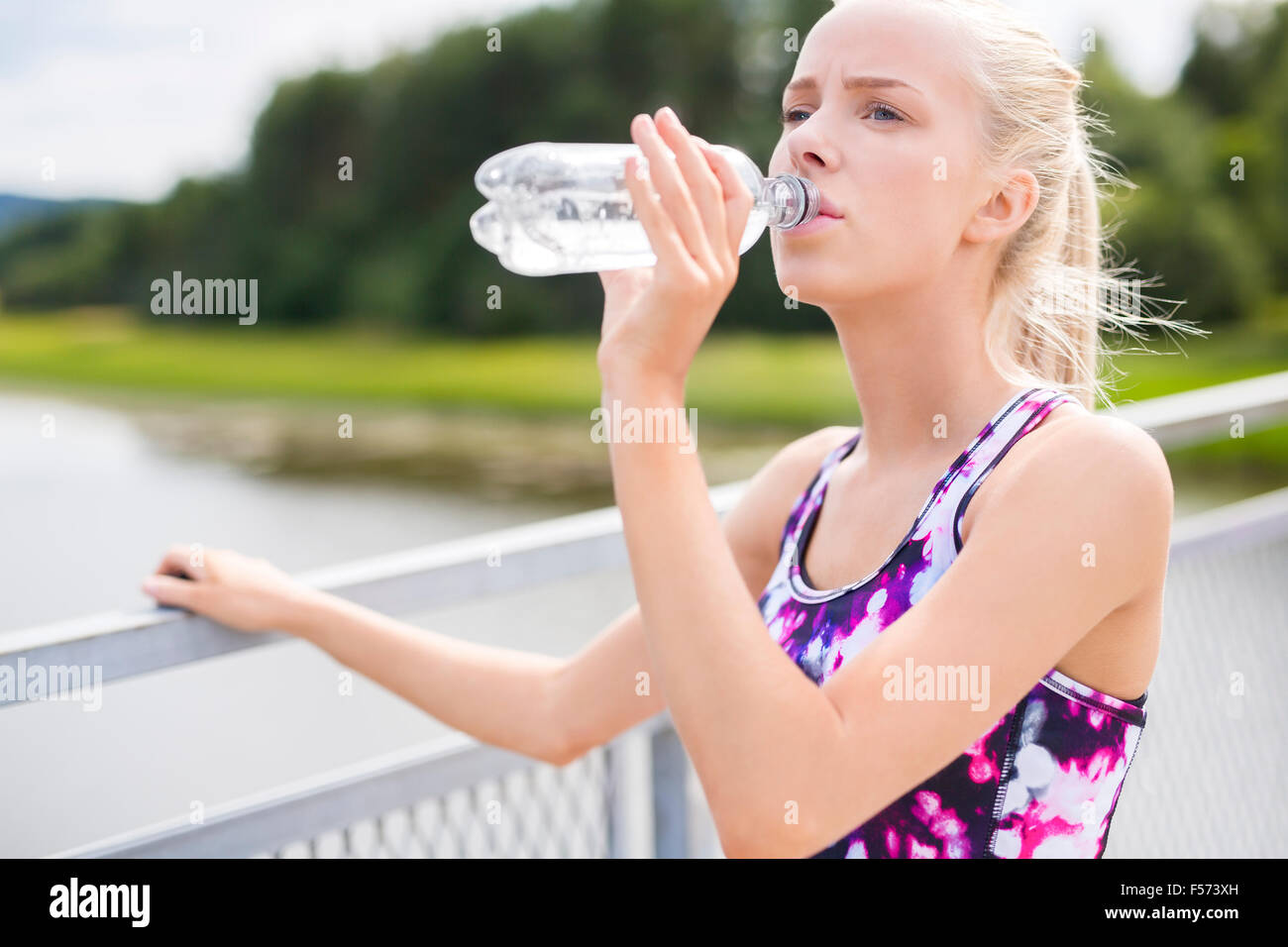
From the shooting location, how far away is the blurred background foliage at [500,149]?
12.7 m

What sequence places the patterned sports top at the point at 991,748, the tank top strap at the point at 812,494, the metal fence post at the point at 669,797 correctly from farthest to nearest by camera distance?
the metal fence post at the point at 669,797
the tank top strap at the point at 812,494
the patterned sports top at the point at 991,748

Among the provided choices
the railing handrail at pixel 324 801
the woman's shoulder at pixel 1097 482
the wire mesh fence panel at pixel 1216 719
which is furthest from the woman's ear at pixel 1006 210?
the wire mesh fence panel at pixel 1216 719

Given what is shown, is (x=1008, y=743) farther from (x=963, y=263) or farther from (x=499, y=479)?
(x=499, y=479)

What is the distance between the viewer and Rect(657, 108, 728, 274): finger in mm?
792

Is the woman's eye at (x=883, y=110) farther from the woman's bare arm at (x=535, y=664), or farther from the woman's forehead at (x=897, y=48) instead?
the woman's bare arm at (x=535, y=664)

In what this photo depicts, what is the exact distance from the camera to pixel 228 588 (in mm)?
1102

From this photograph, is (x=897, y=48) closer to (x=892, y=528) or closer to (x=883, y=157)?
(x=883, y=157)

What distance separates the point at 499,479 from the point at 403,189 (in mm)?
3846

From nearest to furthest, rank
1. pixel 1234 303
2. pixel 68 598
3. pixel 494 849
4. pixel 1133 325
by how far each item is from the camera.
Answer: pixel 494 849
pixel 1133 325
pixel 68 598
pixel 1234 303

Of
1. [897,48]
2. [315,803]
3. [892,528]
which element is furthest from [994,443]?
[315,803]

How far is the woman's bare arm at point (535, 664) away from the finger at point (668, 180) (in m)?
0.49

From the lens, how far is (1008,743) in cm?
95

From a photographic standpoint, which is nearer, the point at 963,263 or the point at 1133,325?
the point at 963,263
